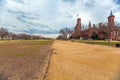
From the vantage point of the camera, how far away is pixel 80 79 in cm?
1036

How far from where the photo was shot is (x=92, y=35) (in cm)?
11325

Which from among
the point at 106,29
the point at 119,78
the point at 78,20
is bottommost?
the point at 119,78

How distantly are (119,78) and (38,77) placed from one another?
490 cm

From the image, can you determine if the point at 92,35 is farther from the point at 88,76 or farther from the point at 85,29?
the point at 88,76

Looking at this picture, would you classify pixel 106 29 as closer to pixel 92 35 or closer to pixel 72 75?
pixel 92 35

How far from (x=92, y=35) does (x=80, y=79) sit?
344ft

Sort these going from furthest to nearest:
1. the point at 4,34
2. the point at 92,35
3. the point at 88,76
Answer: the point at 4,34
the point at 92,35
the point at 88,76

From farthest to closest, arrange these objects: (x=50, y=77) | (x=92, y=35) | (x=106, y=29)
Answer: (x=92, y=35), (x=106, y=29), (x=50, y=77)

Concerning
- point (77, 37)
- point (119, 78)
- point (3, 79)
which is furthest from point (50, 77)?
point (77, 37)

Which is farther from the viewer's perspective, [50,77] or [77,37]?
[77,37]

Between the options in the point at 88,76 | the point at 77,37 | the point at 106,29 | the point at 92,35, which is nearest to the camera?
the point at 88,76

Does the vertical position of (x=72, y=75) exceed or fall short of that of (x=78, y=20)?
it falls short

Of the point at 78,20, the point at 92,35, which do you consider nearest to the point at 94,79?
the point at 92,35

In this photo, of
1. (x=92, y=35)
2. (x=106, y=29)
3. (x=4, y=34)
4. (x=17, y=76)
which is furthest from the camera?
(x=4, y=34)
